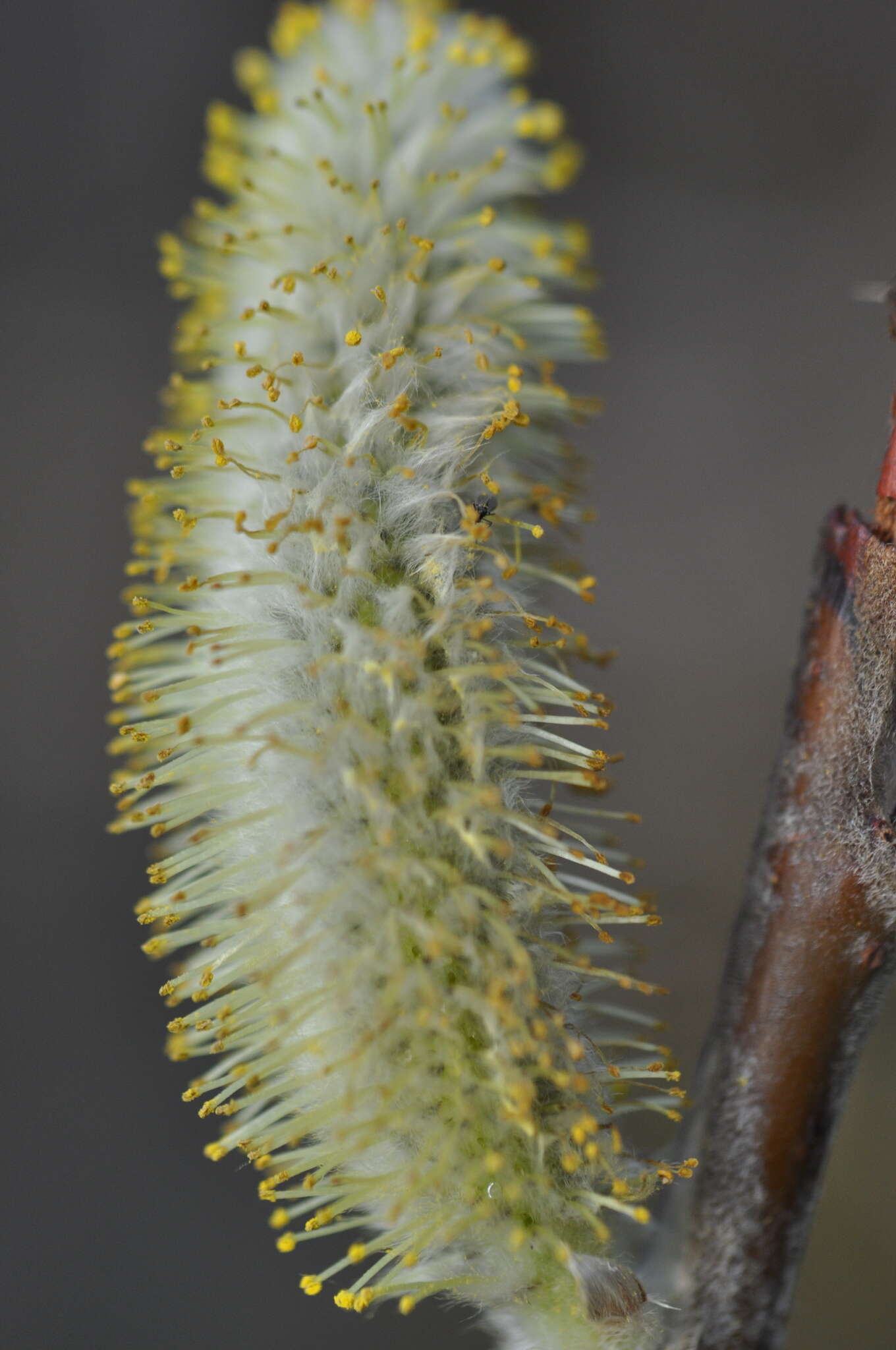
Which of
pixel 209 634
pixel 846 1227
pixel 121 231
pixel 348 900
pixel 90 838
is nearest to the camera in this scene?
pixel 348 900

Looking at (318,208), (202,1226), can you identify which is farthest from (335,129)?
(202,1226)

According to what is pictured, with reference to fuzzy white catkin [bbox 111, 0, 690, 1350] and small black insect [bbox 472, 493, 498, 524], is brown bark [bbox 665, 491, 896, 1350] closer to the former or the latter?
fuzzy white catkin [bbox 111, 0, 690, 1350]

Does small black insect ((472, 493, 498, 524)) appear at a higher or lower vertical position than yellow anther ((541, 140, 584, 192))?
lower

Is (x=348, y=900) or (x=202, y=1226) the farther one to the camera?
(x=202, y=1226)

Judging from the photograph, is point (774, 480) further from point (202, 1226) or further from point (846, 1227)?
point (202, 1226)

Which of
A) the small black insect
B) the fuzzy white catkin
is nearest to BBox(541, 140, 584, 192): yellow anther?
the fuzzy white catkin

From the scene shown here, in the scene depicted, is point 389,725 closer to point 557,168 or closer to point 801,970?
point 801,970
